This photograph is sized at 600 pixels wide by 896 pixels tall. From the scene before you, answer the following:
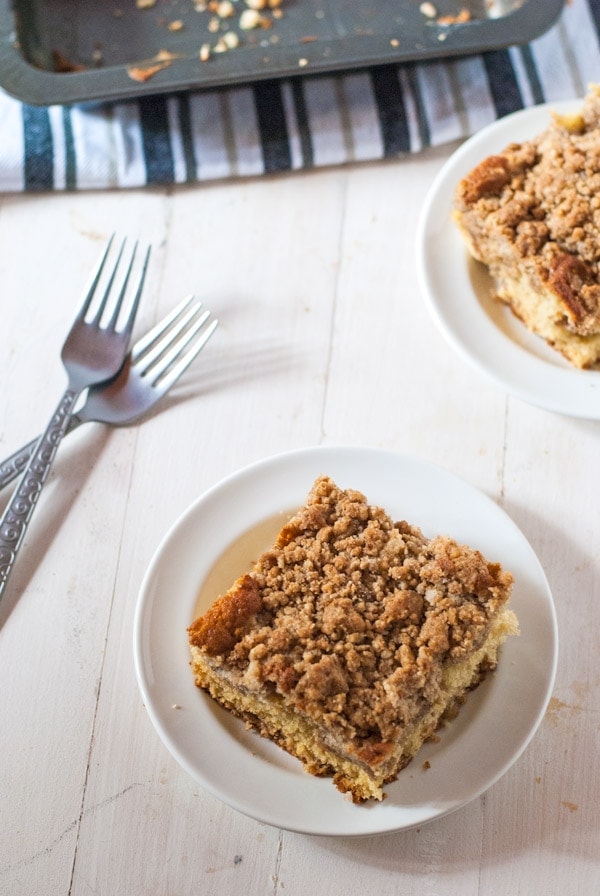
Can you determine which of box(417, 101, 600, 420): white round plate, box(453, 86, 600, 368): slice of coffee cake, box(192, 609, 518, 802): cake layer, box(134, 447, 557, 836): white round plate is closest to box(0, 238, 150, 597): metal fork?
box(134, 447, 557, 836): white round plate

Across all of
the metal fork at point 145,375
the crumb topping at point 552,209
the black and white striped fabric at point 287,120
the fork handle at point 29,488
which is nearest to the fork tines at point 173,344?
the metal fork at point 145,375

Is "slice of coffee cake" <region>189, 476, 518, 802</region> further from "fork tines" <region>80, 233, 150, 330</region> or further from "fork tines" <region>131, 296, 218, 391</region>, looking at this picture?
"fork tines" <region>80, 233, 150, 330</region>

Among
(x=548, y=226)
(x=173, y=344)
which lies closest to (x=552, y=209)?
(x=548, y=226)

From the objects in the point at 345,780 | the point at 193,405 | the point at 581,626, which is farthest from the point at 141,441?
Result: the point at 581,626

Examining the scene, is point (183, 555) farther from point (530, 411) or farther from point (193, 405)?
point (530, 411)

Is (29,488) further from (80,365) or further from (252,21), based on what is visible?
(252,21)

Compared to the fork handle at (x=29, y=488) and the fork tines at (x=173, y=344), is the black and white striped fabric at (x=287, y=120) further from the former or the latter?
the fork handle at (x=29, y=488)
